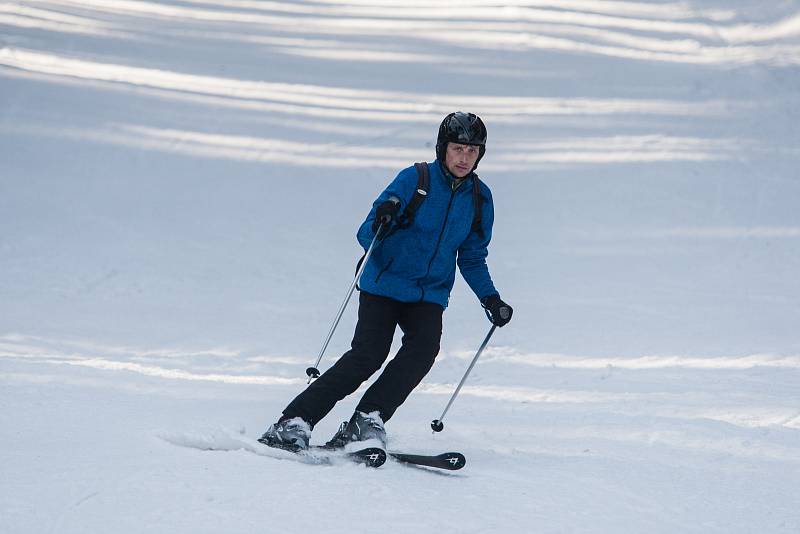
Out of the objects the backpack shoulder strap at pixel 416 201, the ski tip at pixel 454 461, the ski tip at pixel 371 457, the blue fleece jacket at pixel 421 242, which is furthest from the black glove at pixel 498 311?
the ski tip at pixel 371 457

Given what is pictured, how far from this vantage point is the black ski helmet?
385cm

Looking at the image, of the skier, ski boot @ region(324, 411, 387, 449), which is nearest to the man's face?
the skier

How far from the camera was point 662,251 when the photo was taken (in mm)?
9414

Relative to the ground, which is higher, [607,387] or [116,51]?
[116,51]

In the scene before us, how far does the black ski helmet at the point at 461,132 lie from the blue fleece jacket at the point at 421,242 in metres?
0.09

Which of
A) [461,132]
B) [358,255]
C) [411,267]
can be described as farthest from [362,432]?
[358,255]

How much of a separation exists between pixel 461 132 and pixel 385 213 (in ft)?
1.54

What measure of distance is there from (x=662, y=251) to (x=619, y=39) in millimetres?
7203

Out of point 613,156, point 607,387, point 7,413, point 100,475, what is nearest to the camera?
point 100,475

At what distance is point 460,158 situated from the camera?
386 centimetres

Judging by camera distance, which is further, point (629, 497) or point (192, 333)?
point (192, 333)

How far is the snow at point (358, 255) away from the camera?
3.24 metres

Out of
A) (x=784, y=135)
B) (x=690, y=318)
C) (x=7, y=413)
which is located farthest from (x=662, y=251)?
(x=7, y=413)

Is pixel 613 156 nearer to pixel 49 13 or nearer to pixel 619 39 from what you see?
pixel 619 39
